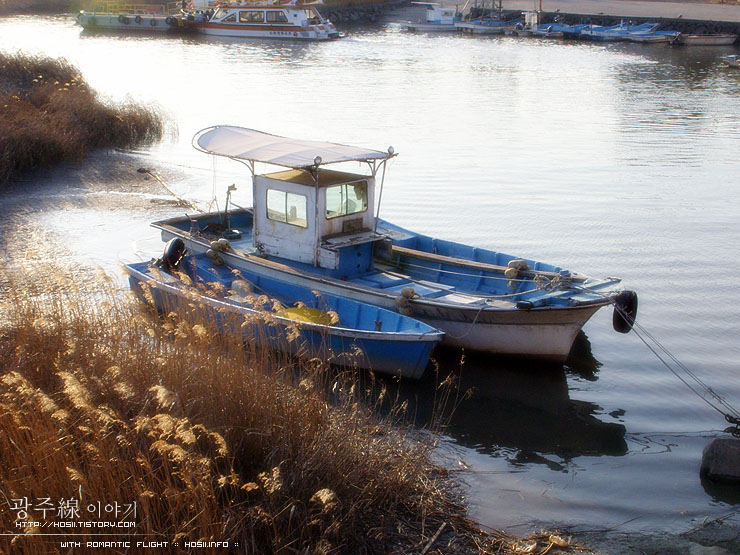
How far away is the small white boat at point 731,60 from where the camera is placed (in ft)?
146

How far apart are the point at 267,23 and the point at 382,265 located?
1990 inches

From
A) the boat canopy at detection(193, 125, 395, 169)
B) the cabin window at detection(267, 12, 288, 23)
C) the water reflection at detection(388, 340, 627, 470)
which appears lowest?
the water reflection at detection(388, 340, 627, 470)

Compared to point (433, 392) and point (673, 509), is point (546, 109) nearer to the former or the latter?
point (433, 392)

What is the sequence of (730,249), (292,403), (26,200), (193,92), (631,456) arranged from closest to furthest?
(292,403)
(631,456)
(730,249)
(26,200)
(193,92)

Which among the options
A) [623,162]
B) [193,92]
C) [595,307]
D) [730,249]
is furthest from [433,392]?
[193,92]

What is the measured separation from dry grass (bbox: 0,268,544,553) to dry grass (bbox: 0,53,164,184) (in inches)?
534

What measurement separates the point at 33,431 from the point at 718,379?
8437mm

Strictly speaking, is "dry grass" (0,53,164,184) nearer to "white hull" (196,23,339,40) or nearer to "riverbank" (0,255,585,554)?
"riverbank" (0,255,585,554)

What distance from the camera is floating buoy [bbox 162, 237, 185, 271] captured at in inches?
476

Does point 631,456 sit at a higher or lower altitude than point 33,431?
lower

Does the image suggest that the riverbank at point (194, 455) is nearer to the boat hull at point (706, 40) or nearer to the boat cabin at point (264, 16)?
the boat hull at point (706, 40)

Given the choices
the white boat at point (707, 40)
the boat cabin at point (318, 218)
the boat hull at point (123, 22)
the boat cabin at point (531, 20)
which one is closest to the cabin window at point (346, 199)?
the boat cabin at point (318, 218)

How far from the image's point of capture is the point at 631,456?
28.7ft

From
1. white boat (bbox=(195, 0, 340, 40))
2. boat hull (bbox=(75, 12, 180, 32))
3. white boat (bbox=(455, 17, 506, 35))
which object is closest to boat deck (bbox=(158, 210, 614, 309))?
white boat (bbox=(195, 0, 340, 40))
